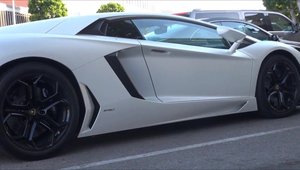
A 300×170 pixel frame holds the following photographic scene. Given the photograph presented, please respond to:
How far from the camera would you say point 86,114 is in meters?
4.98

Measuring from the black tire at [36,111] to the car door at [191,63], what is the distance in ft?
3.14

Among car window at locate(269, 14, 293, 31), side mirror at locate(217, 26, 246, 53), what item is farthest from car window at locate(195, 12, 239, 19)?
side mirror at locate(217, 26, 246, 53)

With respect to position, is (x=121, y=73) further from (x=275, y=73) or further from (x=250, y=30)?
(x=250, y=30)

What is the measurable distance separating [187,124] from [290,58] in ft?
4.89

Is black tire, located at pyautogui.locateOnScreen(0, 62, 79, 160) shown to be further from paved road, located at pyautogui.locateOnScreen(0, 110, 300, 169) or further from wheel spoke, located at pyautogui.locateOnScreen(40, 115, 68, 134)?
paved road, located at pyautogui.locateOnScreen(0, 110, 300, 169)

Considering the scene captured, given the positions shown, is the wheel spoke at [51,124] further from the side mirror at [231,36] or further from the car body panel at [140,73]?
the side mirror at [231,36]

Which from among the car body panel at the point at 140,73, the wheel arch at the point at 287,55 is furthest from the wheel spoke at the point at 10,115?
the wheel arch at the point at 287,55

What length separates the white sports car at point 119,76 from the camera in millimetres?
4750

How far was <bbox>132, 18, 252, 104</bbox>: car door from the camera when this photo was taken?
5441 millimetres

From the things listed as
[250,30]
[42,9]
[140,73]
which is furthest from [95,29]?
[42,9]

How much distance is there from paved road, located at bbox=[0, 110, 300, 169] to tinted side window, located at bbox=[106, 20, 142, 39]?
3.53ft

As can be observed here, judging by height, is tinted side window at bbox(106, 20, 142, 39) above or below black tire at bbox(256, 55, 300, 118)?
above

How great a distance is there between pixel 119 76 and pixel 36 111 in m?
0.85

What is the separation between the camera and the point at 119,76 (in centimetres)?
514
